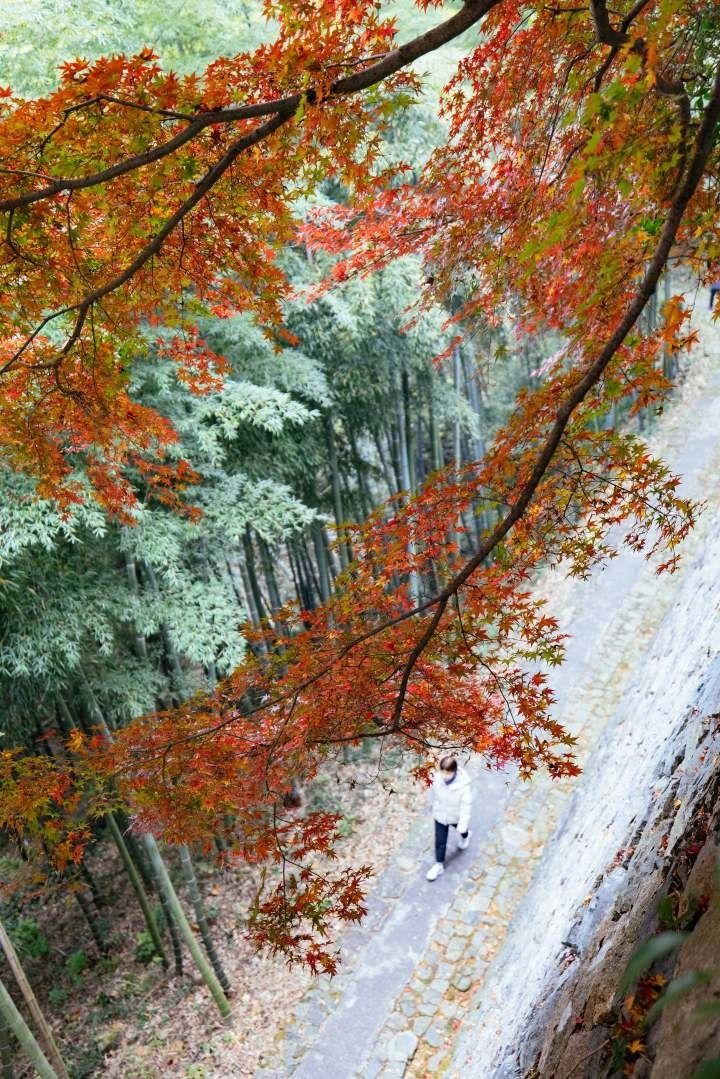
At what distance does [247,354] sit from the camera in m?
5.88

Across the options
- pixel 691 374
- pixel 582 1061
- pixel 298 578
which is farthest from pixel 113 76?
pixel 691 374

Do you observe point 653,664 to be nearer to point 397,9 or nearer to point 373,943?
point 373,943

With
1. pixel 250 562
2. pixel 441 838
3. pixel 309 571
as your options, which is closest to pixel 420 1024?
pixel 441 838

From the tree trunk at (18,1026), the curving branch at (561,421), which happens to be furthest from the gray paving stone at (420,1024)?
the curving branch at (561,421)

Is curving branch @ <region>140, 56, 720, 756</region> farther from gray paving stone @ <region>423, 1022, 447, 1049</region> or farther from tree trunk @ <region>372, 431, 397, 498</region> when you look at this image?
tree trunk @ <region>372, 431, 397, 498</region>

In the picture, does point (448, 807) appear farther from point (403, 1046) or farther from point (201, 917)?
point (201, 917)

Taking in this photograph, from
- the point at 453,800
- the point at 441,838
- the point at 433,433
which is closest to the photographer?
the point at 453,800

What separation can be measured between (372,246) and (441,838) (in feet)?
15.6

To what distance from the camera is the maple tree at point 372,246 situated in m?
1.71

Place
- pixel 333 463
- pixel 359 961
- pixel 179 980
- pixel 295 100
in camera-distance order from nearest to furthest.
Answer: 1. pixel 295 100
2. pixel 359 961
3. pixel 179 980
4. pixel 333 463

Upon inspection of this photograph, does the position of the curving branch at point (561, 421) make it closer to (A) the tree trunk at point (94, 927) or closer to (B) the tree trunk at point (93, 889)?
(A) the tree trunk at point (94, 927)

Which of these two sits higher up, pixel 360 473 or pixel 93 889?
pixel 360 473

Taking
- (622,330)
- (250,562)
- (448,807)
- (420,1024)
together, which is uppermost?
(250,562)

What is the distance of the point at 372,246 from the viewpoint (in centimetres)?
294
